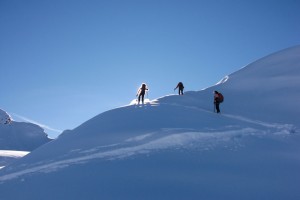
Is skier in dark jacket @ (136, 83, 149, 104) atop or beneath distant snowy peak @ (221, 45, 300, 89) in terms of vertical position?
beneath

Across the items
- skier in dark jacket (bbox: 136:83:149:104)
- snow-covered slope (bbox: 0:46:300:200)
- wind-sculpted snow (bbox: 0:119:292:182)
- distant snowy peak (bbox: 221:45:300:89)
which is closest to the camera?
snow-covered slope (bbox: 0:46:300:200)

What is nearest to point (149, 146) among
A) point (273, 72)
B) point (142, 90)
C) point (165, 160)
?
point (165, 160)

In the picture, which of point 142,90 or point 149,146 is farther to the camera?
point 142,90

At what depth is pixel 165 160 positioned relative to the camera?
1248cm

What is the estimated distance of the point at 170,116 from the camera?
1978 cm

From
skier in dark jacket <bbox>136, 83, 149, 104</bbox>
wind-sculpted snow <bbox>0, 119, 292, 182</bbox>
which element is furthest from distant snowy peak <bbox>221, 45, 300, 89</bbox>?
wind-sculpted snow <bbox>0, 119, 292, 182</bbox>

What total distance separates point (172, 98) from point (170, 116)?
9.02m

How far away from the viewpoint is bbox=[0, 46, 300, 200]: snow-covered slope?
10.4 metres

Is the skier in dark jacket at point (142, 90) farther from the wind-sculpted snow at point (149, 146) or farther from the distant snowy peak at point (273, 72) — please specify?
the distant snowy peak at point (273, 72)

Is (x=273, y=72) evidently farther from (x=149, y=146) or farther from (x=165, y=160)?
A: (x=165, y=160)

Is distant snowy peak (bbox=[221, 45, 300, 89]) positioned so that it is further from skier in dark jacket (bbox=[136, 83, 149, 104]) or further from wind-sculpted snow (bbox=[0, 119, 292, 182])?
wind-sculpted snow (bbox=[0, 119, 292, 182])

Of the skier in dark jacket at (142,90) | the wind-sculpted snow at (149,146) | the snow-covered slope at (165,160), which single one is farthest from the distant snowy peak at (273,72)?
the wind-sculpted snow at (149,146)

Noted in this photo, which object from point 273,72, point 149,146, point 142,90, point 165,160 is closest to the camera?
point 165,160

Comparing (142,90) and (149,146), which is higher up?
(142,90)
